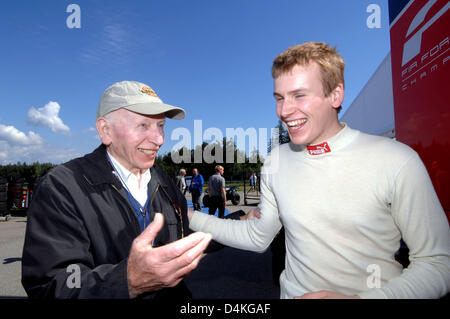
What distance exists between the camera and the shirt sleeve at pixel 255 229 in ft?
6.17

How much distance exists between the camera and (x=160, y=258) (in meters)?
1.05

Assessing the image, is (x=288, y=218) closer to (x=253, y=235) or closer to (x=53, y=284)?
(x=253, y=235)

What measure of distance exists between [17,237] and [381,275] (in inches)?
426

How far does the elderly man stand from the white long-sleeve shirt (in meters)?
0.77

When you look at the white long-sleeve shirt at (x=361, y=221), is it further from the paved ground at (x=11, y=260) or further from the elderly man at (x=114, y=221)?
the paved ground at (x=11, y=260)

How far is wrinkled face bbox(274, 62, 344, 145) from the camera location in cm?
159

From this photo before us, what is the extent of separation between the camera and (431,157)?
6.36 ft

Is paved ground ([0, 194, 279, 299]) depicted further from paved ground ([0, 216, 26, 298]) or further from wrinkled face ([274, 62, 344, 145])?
wrinkled face ([274, 62, 344, 145])

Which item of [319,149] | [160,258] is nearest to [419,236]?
[319,149]

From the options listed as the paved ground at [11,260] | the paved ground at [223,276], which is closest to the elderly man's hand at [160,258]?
the paved ground at [223,276]

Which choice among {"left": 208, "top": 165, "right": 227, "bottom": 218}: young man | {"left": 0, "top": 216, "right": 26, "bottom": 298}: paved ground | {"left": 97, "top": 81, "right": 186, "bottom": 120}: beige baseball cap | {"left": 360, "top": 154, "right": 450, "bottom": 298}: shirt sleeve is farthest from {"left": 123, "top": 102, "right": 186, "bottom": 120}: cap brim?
{"left": 208, "top": 165, "right": 227, "bottom": 218}: young man

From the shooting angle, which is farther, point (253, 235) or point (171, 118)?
point (171, 118)

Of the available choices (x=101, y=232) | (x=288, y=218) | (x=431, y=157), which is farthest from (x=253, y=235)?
(x=431, y=157)
